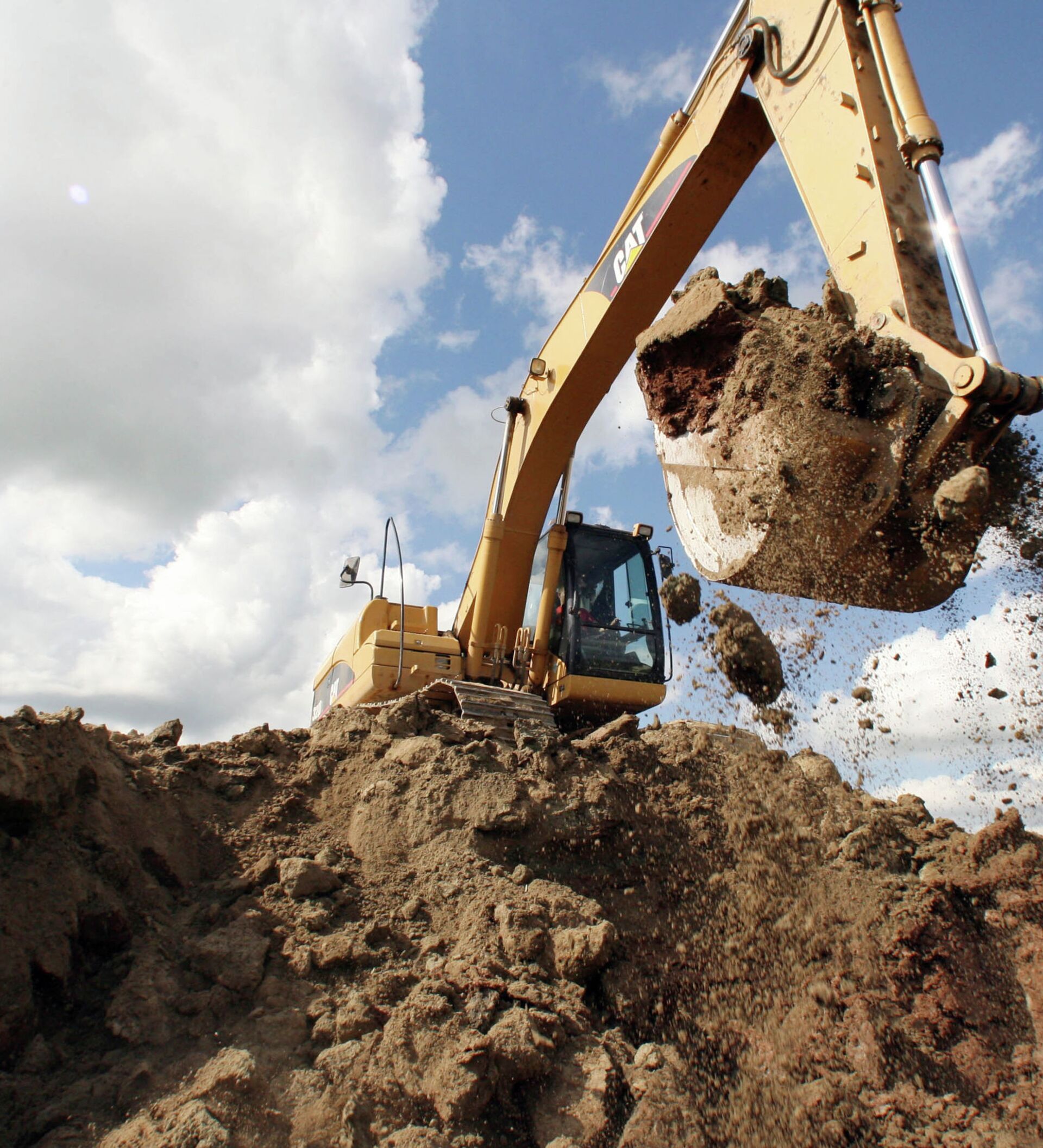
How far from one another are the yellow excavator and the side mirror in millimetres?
615

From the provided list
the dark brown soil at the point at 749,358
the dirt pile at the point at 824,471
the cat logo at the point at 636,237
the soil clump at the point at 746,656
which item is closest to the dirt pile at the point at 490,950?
the soil clump at the point at 746,656

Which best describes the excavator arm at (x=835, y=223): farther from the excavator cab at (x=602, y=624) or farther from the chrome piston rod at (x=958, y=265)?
the excavator cab at (x=602, y=624)

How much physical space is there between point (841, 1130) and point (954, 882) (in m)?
1.70

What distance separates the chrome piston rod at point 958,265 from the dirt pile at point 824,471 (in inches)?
9.6

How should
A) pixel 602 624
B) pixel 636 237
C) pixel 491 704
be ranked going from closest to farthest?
1. pixel 636 237
2. pixel 491 704
3. pixel 602 624

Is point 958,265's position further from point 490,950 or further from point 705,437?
point 490,950

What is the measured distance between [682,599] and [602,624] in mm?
1940

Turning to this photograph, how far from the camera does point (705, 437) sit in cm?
379

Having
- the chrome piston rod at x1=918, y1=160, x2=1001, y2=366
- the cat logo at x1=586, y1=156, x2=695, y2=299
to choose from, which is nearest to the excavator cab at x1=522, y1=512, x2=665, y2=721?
the cat logo at x1=586, y1=156, x2=695, y2=299

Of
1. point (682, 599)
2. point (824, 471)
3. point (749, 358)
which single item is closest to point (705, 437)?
point (749, 358)

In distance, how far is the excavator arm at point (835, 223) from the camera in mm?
3020

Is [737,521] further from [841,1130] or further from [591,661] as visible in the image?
[591,661]

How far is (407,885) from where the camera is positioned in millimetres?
4199

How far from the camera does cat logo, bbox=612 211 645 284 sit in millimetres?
5297
